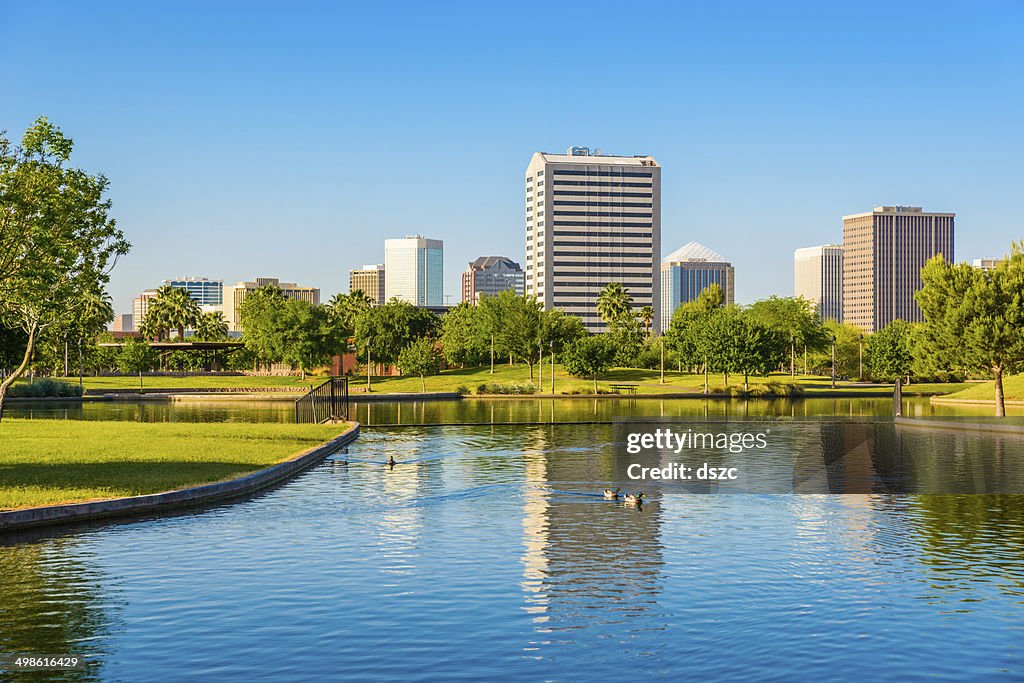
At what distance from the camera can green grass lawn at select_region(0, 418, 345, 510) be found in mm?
28816

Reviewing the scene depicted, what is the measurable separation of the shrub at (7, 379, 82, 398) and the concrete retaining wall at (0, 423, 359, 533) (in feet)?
240

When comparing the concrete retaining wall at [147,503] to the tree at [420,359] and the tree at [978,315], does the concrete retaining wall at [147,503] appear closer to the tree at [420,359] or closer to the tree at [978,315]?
the tree at [978,315]

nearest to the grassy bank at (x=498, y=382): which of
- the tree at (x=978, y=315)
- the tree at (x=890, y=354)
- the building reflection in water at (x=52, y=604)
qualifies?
the tree at (x=890, y=354)

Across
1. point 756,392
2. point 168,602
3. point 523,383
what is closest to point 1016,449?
point 168,602

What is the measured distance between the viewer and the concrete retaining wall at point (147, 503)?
2507 cm

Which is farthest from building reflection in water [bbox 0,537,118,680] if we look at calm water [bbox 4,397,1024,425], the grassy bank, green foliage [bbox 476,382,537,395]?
green foliage [bbox 476,382,537,395]

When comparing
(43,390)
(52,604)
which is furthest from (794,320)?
(52,604)

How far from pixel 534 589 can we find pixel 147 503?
13.0m

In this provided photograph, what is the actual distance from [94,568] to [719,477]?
22538 millimetres

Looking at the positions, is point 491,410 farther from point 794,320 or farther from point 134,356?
point 794,320

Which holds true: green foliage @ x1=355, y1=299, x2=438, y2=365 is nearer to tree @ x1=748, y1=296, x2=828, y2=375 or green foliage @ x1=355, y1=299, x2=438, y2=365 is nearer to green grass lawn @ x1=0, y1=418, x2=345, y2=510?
tree @ x1=748, y1=296, x2=828, y2=375

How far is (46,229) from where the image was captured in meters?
34.4

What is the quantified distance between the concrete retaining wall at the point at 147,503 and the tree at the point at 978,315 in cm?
5288

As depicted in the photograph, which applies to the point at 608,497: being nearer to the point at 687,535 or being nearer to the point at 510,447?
the point at 687,535
